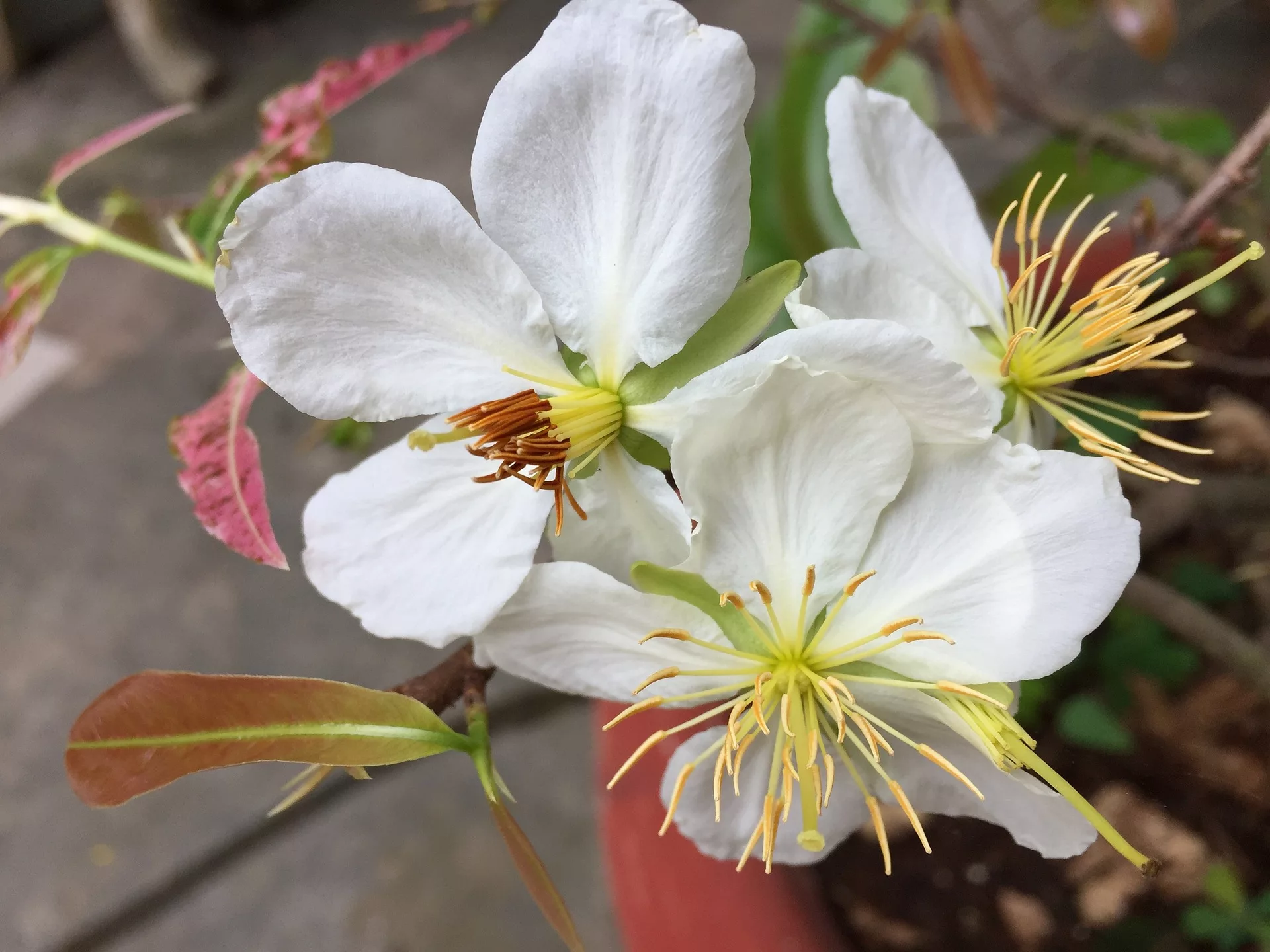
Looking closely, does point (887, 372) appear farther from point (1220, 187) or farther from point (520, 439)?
point (1220, 187)

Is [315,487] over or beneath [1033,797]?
beneath

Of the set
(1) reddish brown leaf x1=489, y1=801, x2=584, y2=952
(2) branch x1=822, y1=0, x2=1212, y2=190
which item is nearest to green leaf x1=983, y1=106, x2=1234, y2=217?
(2) branch x1=822, y1=0, x2=1212, y2=190

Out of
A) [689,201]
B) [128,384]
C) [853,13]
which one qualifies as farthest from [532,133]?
[128,384]

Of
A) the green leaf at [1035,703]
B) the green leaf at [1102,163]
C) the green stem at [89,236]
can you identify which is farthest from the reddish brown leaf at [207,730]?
the green leaf at [1102,163]

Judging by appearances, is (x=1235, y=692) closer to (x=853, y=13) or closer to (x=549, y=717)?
(x=853, y=13)

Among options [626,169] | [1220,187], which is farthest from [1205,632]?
[626,169]

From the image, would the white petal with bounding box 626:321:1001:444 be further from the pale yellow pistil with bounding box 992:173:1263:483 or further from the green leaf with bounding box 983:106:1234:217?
the green leaf with bounding box 983:106:1234:217

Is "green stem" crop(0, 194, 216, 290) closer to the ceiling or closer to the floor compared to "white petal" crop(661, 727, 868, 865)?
closer to the ceiling
